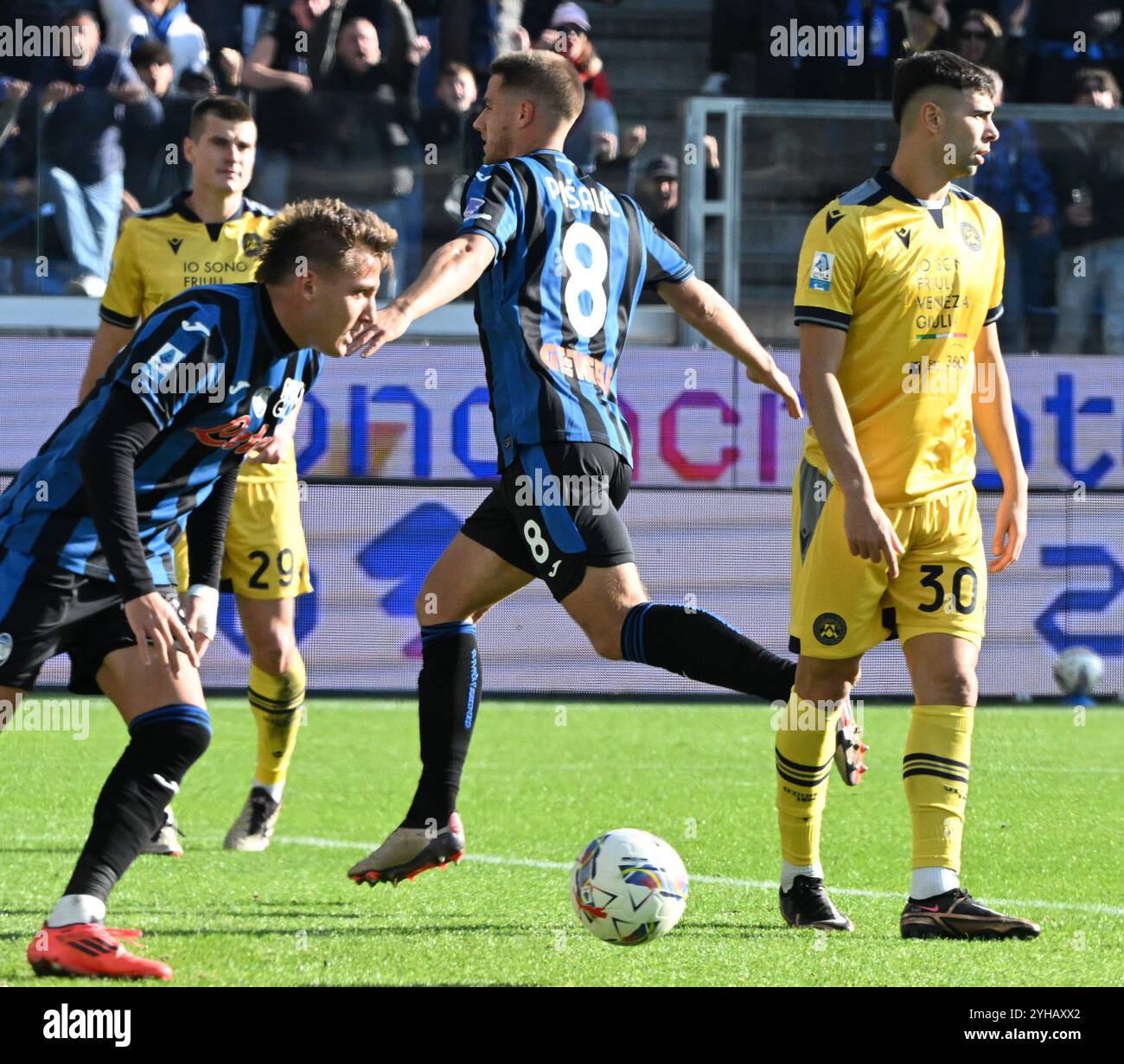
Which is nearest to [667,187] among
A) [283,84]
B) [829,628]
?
[283,84]

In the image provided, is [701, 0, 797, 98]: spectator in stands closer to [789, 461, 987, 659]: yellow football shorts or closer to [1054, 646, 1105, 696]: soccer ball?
[1054, 646, 1105, 696]: soccer ball

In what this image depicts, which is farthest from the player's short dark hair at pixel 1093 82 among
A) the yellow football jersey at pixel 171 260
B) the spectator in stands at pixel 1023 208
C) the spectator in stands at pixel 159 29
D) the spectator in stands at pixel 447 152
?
the yellow football jersey at pixel 171 260

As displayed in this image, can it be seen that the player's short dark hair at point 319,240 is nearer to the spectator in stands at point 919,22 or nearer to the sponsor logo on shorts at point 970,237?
the sponsor logo on shorts at point 970,237

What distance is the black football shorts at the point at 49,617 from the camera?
397 centimetres

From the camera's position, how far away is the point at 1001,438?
5020 mm

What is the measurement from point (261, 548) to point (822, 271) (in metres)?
2.52

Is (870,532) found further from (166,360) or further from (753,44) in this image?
(753,44)

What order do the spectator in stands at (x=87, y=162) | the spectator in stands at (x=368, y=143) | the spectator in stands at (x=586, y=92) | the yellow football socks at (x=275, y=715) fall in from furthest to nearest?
the spectator in stands at (x=586, y=92) → the spectator in stands at (x=368, y=143) → the spectator in stands at (x=87, y=162) → the yellow football socks at (x=275, y=715)

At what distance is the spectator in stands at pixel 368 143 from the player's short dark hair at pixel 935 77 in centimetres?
712

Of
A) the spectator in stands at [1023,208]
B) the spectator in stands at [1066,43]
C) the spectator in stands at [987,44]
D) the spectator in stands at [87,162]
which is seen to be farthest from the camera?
the spectator in stands at [1066,43]

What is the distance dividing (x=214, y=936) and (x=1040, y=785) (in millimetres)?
4361

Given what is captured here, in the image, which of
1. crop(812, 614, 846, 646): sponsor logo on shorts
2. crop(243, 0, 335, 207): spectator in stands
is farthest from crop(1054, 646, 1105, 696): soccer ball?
crop(812, 614, 846, 646): sponsor logo on shorts

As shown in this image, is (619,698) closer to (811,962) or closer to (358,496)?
(358,496)

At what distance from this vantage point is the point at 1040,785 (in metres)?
7.62
